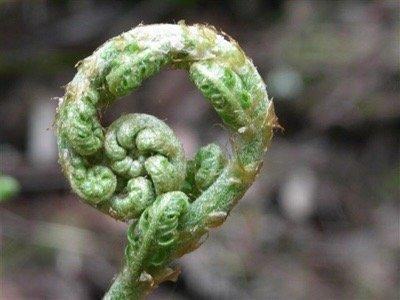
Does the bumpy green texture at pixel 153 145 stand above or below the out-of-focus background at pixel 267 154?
above

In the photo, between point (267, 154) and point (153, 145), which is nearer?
point (153, 145)

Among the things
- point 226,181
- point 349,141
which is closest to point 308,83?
point 349,141

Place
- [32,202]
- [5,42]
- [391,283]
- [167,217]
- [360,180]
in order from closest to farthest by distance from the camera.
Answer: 1. [167,217]
2. [391,283]
3. [32,202]
4. [360,180]
5. [5,42]

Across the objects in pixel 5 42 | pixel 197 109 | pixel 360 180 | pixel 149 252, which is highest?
pixel 149 252

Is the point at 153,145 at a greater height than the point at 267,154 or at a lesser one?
greater

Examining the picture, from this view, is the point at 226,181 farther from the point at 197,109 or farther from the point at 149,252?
the point at 197,109

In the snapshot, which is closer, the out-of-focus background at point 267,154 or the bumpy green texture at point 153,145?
the bumpy green texture at point 153,145
